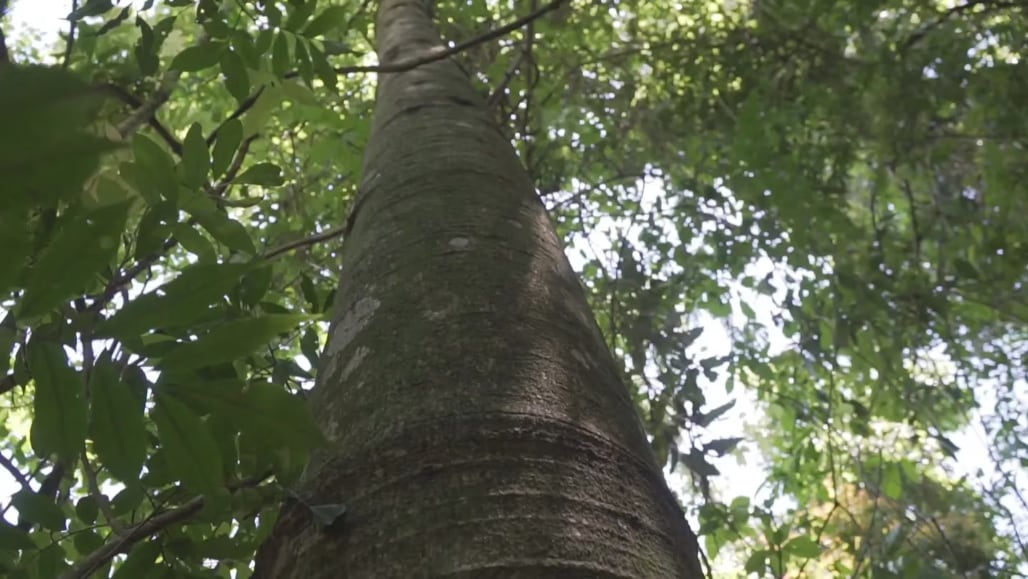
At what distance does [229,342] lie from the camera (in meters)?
0.61

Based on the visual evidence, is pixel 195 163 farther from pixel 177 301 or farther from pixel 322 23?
pixel 322 23

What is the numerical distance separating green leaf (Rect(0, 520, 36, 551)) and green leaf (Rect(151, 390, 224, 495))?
0.40m

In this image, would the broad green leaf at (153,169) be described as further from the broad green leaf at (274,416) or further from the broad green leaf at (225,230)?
the broad green leaf at (274,416)

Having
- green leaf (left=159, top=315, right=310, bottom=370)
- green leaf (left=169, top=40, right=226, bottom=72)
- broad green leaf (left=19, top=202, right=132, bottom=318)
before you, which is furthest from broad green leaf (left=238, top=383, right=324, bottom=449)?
green leaf (left=169, top=40, right=226, bottom=72)

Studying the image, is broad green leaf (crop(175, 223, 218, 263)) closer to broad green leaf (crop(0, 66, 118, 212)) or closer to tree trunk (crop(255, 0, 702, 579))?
tree trunk (crop(255, 0, 702, 579))

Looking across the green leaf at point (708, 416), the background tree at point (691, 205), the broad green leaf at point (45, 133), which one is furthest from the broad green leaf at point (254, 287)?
the green leaf at point (708, 416)

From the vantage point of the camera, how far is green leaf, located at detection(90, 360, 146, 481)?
577 mm

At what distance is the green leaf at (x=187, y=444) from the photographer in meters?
0.60

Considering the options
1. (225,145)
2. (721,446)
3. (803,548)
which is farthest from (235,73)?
(803,548)

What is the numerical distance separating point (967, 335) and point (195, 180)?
3356 millimetres

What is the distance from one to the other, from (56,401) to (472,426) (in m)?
0.31

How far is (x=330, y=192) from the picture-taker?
129 inches

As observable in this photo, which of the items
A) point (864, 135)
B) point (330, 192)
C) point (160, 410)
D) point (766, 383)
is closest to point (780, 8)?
point (864, 135)

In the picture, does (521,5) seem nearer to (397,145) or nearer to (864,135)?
(864,135)
